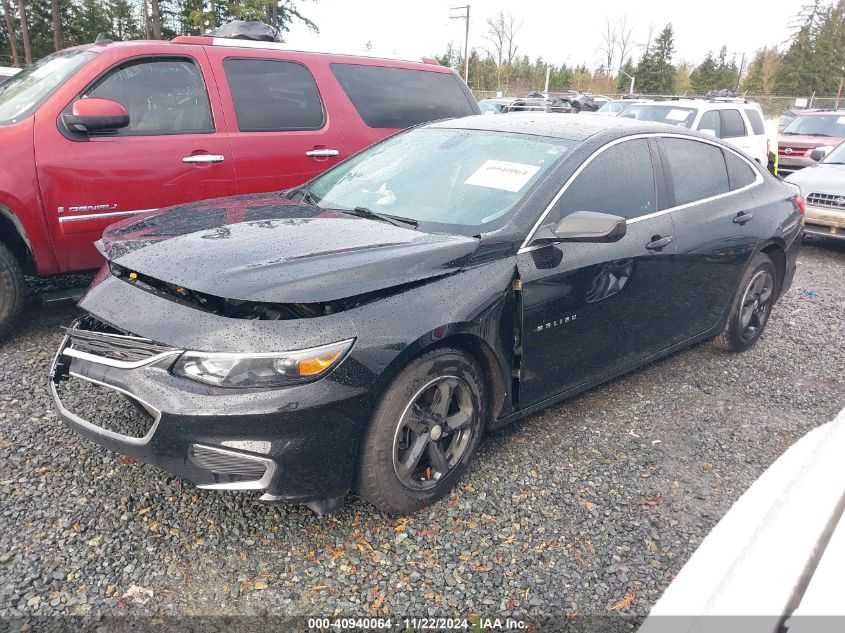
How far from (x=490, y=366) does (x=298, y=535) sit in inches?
41.6

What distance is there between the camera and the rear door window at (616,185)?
3150 mm

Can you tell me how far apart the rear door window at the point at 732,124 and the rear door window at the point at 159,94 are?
9337mm

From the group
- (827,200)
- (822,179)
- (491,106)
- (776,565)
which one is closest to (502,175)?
(776,565)

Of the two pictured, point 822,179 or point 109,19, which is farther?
point 109,19

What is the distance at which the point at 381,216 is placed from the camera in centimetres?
312

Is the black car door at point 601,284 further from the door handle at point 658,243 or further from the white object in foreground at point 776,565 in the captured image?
the white object in foreground at point 776,565

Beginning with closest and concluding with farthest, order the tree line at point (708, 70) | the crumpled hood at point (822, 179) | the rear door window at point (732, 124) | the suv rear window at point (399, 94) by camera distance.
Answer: the suv rear window at point (399, 94)
the crumpled hood at point (822, 179)
the rear door window at point (732, 124)
the tree line at point (708, 70)

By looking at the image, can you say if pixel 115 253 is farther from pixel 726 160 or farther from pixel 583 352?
pixel 726 160

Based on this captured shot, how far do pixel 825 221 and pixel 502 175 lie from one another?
663 centimetres

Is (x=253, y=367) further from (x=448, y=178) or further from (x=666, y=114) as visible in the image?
(x=666, y=114)

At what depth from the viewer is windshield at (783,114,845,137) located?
14.7 meters

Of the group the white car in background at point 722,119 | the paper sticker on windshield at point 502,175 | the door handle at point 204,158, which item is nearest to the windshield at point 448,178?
the paper sticker on windshield at point 502,175

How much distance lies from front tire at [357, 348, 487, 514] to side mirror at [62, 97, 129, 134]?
2.66 m

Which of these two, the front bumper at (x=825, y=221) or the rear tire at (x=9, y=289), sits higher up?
the rear tire at (x=9, y=289)
